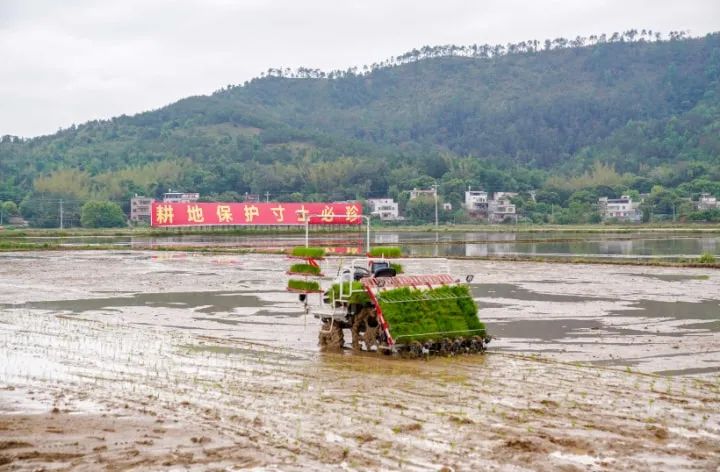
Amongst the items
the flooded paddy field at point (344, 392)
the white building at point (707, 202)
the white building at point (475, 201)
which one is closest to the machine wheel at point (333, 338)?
the flooded paddy field at point (344, 392)

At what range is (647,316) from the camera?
23.8m

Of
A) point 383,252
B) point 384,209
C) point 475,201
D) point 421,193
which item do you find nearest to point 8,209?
point 384,209

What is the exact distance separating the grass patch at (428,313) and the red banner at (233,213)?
79.4 meters

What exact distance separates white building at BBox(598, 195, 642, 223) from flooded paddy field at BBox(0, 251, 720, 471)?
402ft

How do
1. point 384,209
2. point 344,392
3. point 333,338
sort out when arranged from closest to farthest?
point 344,392
point 333,338
point 384,209

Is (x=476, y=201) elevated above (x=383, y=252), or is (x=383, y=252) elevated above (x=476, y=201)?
(x=476, y=201)

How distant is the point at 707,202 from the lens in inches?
5664

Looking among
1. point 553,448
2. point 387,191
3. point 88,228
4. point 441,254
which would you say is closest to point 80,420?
point 553,448

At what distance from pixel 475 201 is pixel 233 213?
69.6 metres

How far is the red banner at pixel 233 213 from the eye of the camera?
331ft

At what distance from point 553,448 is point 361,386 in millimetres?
4411

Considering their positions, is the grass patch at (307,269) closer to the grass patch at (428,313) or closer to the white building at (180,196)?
the grass patch at (428,313)

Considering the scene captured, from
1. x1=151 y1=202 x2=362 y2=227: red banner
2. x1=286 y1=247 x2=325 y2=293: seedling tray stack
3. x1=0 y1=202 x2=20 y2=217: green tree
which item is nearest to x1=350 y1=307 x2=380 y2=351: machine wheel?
x1=286 y1=247 x2=325 y2=293: seedling tray stack

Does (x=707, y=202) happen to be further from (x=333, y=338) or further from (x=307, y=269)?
(x=333, y=338)
